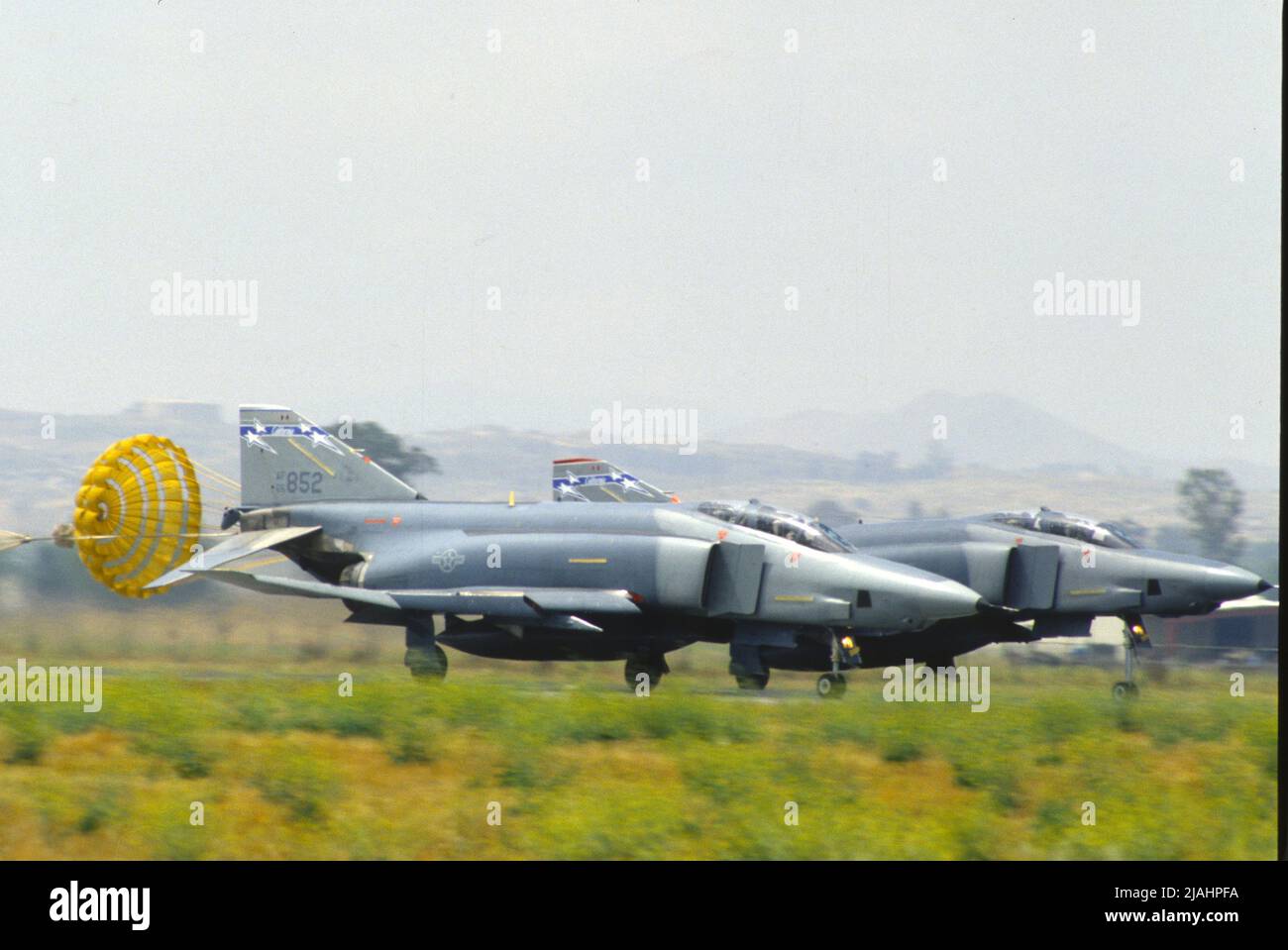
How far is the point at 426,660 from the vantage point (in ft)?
68.7

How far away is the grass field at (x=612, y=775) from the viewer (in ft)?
35.0

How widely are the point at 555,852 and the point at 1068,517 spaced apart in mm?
13358

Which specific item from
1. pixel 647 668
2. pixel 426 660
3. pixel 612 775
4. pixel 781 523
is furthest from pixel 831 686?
pixel 612 775

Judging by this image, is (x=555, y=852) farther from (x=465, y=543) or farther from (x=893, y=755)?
(x=465, y=543)

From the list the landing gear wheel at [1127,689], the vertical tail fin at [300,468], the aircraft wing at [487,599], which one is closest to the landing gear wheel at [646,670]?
the aircraft wing at [487,599]

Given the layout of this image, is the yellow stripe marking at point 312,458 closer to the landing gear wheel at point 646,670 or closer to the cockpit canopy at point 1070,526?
the landing gear wheel at point 646,670

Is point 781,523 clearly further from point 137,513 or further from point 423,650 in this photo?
point 137,513

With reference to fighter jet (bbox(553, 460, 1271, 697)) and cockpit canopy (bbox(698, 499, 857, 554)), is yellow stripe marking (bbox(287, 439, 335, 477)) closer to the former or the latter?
fighter jet (bbox(553, 460, 1271, 697))

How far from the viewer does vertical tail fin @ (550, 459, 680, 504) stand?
1033 inches

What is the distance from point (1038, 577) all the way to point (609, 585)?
610cm

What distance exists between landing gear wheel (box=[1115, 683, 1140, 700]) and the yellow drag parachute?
13448 millimetres

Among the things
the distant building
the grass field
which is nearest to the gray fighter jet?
the grass field

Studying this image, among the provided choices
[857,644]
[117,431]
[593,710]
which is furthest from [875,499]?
[593,710]
